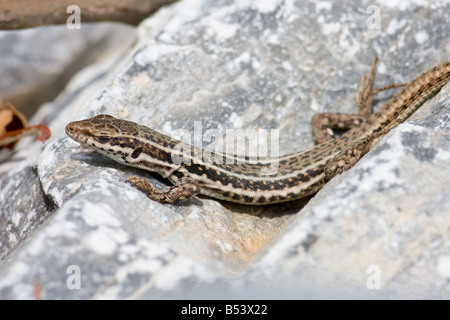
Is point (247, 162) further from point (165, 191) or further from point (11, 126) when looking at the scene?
point (11, 126)

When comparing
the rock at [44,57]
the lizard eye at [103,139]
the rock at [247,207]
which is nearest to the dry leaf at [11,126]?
the rock at [247,207]

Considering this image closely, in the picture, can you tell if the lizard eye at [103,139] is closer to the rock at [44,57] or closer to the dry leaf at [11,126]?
the dry leaf at [11,126]

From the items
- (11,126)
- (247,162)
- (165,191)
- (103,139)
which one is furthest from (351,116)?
(11,126)

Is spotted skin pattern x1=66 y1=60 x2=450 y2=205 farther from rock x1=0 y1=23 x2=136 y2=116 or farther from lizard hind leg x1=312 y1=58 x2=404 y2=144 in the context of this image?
rock x1=0 y1=23 x2=136 y2=116

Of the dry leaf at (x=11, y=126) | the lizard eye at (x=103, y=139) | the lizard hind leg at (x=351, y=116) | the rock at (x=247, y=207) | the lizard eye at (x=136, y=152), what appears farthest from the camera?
the dry leaf at (x=11, y=126)

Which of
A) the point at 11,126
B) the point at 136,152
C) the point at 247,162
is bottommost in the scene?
the point at 11,126

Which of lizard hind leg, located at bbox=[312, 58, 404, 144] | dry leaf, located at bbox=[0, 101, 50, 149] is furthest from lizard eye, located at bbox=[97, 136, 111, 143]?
lizard hind leg, located at bbox=[312, 58, 404, 144]

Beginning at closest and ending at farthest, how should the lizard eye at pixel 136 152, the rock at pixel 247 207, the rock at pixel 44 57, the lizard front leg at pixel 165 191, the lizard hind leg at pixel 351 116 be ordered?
1. the rock at pixel 247 207
2. the lizard front leg at pixel 165 191
3. the lizard eye at pixel 136 152
4. the lizard hind leg at pixel 351 116
5. the rock at pixel 44 57

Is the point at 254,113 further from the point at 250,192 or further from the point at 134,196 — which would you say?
the point at 134,196

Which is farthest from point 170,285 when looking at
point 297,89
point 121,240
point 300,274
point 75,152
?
point 297,89
